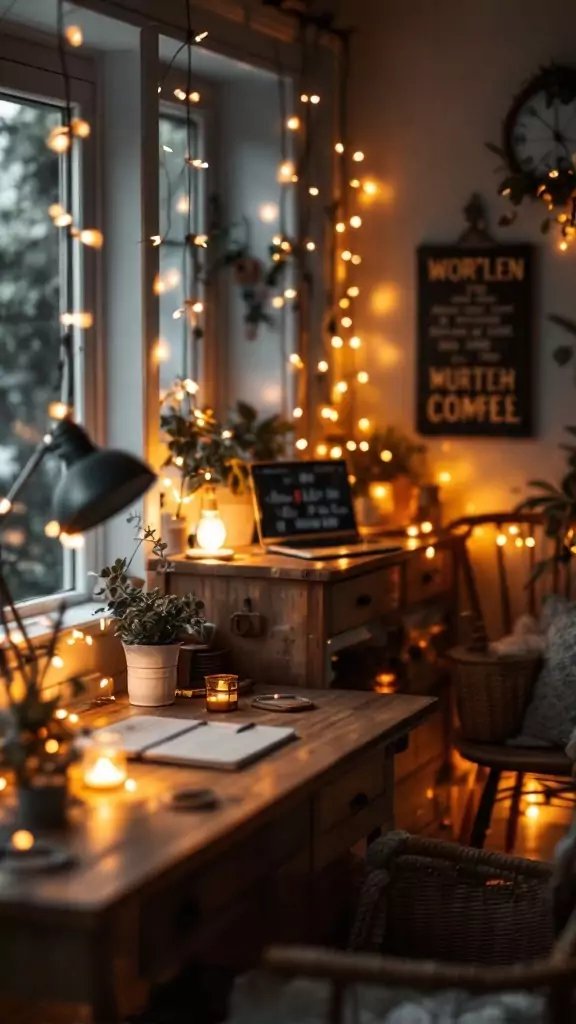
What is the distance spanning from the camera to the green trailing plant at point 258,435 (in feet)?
14.1

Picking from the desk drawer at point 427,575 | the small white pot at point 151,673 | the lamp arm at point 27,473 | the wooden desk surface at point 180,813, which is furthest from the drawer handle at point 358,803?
the desk drawer at point 427,575

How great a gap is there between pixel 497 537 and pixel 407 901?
188cm

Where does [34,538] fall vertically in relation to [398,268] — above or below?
below

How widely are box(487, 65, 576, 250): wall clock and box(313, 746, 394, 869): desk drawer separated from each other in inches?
75.4

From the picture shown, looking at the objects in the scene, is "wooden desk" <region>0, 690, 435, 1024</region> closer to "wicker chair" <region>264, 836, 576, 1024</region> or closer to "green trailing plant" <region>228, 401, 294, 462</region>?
"wicker chair" <region>264, 836, 576, 1024</region>

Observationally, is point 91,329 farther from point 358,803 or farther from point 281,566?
point 358,803

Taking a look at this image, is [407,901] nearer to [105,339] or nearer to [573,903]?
[573,903]

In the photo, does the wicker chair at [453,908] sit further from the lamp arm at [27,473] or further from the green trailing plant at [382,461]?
the green trailing plant at [382,461]

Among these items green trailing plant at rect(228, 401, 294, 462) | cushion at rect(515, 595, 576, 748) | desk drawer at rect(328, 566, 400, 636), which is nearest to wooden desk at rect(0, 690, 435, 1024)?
desk drawer at rect(328, 566, 400, 636)

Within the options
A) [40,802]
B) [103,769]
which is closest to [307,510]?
[103,769]

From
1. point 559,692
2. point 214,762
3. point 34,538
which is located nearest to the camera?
point 214,762

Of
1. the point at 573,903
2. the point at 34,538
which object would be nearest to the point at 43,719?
the point at 573,903

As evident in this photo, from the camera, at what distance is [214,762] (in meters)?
2.85

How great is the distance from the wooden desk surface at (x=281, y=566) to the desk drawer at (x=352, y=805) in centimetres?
56
